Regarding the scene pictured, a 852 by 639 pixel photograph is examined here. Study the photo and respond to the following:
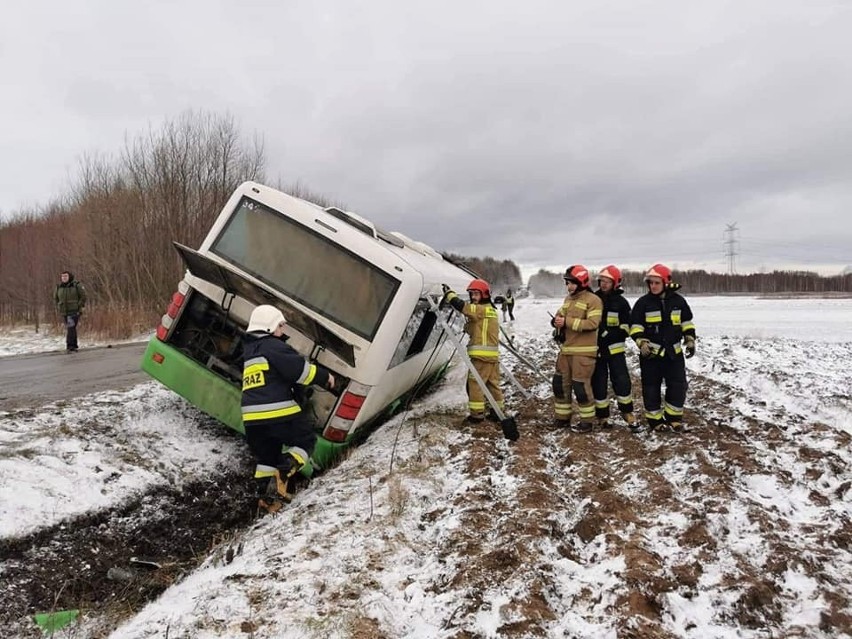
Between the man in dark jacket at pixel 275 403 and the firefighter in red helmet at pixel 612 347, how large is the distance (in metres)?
3.29

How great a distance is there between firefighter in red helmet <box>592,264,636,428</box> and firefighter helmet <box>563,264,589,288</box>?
0.62 ft

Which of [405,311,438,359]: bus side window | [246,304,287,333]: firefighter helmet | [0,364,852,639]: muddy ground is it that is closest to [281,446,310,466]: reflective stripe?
[0,364,852,639]: muddy ground

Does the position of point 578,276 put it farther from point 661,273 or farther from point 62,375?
point 62,375

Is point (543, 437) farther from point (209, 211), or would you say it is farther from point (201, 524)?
point (209, 211)

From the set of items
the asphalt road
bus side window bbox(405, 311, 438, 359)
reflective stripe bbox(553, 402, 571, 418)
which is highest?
bus side window bbox(405, 311, 438, 359)

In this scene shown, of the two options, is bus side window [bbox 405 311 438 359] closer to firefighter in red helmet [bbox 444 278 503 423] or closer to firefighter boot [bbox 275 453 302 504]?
firefighter in red helmet [bbox 444 278 503 423]

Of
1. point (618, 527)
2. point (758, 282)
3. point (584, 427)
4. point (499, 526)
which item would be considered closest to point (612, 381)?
point (584, 427)

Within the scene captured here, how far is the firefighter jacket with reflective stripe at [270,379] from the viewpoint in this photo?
14.8 feet

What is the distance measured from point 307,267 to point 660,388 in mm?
3981

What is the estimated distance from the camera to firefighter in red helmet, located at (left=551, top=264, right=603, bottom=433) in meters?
6.08

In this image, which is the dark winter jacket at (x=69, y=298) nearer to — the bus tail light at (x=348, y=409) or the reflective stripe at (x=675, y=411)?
the bus tail light at (x=348, y=409)

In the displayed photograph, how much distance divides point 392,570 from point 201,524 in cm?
209

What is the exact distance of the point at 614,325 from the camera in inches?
250

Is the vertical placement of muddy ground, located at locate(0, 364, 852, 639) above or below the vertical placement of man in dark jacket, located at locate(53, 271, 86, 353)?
below
